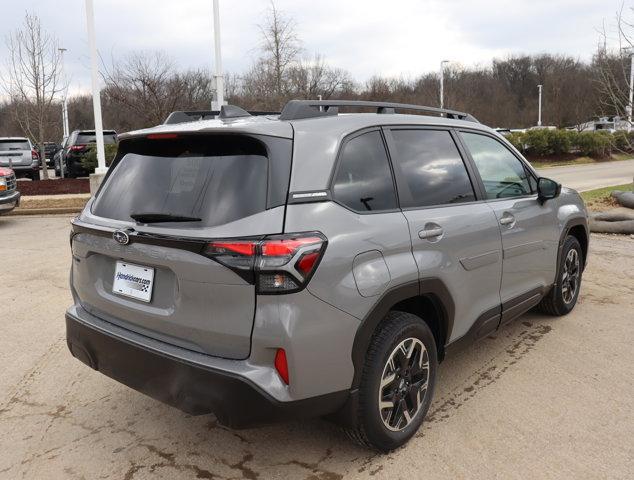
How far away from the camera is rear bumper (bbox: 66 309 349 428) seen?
241cm

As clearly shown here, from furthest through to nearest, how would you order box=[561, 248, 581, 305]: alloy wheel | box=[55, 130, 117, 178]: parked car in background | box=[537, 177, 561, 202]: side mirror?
box=[55, 130, 117, 178]: parked car in background → box=[561, 248, 581, 305]: alloy wheel → box=[537, 177, 561, 202]: side mirror

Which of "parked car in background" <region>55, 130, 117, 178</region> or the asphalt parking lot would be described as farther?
"parked car in background" <region>55, 130, 117, 178</region>

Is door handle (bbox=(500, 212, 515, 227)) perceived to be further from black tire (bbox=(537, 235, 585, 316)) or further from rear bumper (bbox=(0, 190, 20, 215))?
rear bumper (bbox=(0, 190, 20, 215))

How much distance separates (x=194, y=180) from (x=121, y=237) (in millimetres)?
464

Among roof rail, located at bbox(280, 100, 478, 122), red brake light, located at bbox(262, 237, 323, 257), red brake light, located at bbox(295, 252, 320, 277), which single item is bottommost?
red brake light, located at bbox(295, 252, 320, 277)

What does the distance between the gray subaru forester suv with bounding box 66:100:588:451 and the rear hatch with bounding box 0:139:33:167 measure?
18.8 meters

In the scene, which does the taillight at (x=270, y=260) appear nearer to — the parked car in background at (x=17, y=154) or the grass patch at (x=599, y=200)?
the grass patch at (x=599, y=200)

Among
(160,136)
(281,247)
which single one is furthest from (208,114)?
(281,247)

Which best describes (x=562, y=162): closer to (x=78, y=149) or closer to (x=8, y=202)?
(x=78, y=149)

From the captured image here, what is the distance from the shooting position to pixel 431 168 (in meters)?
3.35

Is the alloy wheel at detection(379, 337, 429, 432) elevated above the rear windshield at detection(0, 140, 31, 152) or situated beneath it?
situated beneath

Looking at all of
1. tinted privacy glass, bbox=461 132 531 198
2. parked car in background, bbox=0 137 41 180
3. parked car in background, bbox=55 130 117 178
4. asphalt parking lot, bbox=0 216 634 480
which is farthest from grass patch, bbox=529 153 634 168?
asphalt parking lot, bbox=0 216 634 480

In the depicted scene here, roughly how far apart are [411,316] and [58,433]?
2108 mm

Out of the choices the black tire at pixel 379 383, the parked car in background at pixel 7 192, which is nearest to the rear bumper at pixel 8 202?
the parked car in background at pixel 7 192
